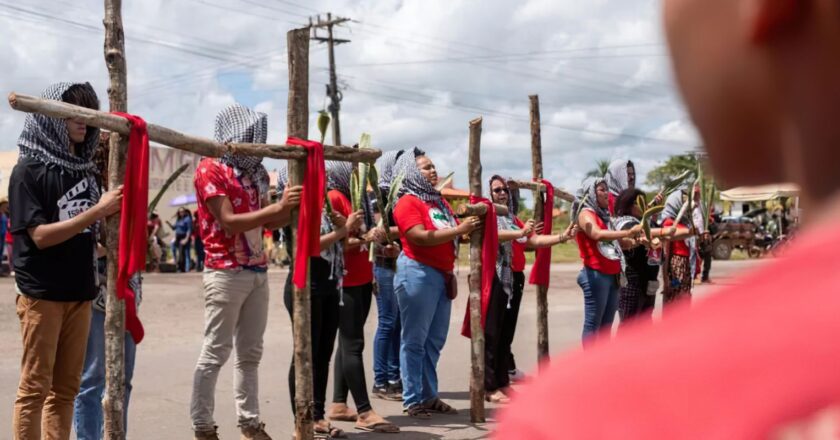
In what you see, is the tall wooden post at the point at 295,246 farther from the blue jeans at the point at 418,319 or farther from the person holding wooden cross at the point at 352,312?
the blue jeans at the point at 418,319

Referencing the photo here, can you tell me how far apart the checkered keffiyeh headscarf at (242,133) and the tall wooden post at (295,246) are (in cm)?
25

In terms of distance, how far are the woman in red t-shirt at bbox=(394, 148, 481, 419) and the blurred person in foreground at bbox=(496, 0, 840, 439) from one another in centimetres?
643

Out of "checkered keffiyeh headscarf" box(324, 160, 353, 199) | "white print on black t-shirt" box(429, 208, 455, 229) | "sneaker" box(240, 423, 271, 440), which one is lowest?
"sneaker" box(240, 423, 271, 440)

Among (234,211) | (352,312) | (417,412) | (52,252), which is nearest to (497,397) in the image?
(417,412)

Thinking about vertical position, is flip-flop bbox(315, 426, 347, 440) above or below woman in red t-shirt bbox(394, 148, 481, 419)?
below

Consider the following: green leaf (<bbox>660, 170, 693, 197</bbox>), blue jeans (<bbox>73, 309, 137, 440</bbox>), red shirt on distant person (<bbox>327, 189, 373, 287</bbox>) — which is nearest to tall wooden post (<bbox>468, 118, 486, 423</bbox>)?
red shirt on distant person (<bbox>327, 189, 373, 287</bbox>)

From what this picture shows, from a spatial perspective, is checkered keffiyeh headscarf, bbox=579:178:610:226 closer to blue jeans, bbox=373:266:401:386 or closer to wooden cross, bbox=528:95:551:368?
wooden cross, bbox=528:95:551:368

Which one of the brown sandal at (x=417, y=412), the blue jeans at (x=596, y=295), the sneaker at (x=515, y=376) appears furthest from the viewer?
the sneaker at (x=515, y=376)

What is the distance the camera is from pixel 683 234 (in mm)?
9727

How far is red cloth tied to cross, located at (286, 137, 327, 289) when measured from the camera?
5547mm

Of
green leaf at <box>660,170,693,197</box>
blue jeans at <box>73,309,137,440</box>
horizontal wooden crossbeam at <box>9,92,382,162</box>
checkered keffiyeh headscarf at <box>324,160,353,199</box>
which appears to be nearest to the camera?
horizontal wooden crossbeam at <box>9,92,382,162</box>

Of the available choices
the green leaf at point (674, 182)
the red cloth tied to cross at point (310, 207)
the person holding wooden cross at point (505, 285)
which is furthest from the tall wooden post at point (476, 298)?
the green leaf at point (674, 182)

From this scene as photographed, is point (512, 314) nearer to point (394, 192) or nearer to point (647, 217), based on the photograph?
point (647, 217)

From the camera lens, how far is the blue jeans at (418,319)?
7.25m
